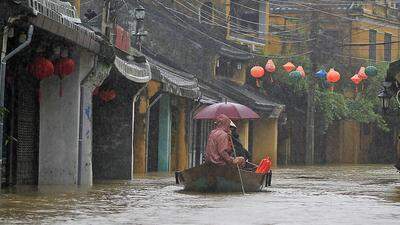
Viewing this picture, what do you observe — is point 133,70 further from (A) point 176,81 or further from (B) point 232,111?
(A) point 176,81

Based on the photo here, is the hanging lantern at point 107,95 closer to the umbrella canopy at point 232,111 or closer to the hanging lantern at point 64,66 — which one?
the umbrella canopy at point 232,111

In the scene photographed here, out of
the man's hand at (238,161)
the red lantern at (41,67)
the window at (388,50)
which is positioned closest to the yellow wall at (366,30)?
the window at (388,50)

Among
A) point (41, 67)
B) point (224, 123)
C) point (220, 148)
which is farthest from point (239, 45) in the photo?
point (41, 67)

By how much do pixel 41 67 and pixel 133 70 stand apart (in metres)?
5.26

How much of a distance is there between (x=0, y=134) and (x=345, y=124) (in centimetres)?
4017

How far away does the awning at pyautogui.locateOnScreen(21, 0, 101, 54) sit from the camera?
16.0 meters

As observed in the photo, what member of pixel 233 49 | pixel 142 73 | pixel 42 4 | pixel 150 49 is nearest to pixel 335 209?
pixel 42 4

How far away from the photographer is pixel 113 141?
79.5 feet

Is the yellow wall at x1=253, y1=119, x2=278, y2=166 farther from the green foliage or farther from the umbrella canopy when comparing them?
the umbrella canopy

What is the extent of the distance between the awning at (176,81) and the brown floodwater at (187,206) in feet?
29.4

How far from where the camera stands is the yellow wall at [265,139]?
45844mm

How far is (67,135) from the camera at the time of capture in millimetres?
20156

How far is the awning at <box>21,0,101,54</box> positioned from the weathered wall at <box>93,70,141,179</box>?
4.44 m

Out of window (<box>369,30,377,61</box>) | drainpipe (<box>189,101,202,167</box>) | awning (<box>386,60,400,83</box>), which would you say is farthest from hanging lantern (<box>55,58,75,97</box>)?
window (<box>369,30,377,61</box>)
